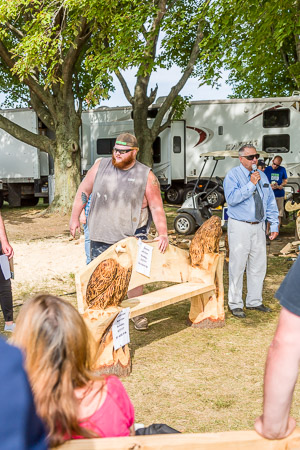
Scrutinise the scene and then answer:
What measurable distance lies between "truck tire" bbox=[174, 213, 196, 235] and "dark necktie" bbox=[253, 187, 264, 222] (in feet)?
21.0

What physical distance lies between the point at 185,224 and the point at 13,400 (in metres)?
11.4

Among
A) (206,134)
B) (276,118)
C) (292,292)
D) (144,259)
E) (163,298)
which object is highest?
(276,118)

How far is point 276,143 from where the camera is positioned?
17.3 meters

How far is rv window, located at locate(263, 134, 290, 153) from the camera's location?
56.2 ft

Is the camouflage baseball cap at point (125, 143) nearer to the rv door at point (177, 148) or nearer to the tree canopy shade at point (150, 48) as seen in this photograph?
the tree canopy shade at point (150, 48)

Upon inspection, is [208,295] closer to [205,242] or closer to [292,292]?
[205,242]

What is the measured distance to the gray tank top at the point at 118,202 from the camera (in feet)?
16.9

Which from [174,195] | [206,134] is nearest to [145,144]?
[206,134]

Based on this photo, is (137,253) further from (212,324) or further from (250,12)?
(250,12)

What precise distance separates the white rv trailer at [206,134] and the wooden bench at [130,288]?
12260mm

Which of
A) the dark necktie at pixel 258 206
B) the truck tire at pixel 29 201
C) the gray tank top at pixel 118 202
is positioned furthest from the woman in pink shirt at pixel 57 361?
the truck tire at pixel 29 201

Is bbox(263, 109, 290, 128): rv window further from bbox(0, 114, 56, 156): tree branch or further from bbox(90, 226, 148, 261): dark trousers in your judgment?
bbox(90, 226, 148, 261): dark trousers

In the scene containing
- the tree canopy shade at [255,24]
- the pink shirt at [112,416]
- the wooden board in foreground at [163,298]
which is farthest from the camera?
the tree canopy shade at [255,24]

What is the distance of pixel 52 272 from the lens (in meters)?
8.42
